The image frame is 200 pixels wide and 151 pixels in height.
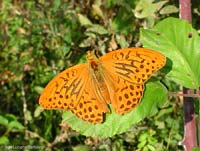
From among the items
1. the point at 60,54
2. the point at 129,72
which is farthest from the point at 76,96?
the point at 60,54

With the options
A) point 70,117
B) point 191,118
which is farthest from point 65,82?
point 191,118

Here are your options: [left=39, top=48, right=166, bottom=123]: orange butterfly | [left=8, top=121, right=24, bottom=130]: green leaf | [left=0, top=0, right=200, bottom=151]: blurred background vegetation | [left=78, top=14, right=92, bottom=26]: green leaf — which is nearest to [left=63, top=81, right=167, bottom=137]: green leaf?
[left=39, top=48, right=166, bottom=123]: orange butterfly

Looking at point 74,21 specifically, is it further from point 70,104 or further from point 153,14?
point 70,104

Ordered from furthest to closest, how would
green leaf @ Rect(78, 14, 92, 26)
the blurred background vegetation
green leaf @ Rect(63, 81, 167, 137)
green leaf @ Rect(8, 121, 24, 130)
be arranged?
green leaf @ Rect(78, 14, 92, 26), green leaf @ Rect(8, 121, 24, 130), the blurred background vegetation, green leaf @ Rect(63, 81, 167, 137)

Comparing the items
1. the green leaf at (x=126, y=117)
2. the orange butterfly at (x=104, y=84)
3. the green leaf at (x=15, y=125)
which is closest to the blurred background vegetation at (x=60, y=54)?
the green leaf at (x=15, y=125)

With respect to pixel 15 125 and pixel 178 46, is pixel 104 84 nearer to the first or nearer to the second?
pixel 178 46

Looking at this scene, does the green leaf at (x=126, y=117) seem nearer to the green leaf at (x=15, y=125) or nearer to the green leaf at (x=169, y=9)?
the green leaf at (x=169, y=9)

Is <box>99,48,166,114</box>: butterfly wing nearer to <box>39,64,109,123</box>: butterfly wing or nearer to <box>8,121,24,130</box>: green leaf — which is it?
<box>39,64,109,123</box>: butterfly wing

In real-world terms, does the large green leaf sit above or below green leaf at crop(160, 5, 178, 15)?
below
